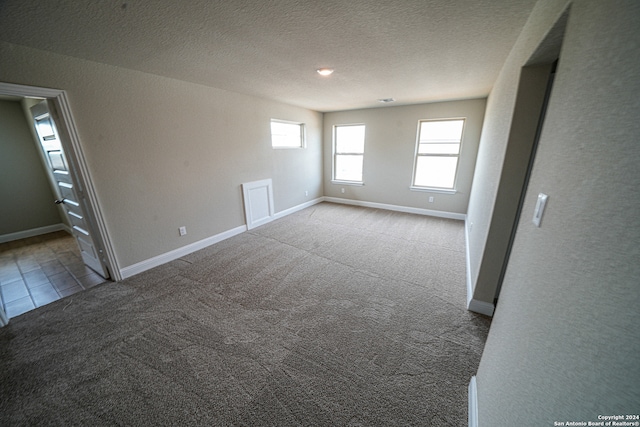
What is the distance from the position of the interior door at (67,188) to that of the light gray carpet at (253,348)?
566 millimetres

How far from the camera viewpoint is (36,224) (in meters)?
3.85

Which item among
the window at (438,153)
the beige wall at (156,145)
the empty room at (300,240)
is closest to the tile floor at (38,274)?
the empty room at (300,240)

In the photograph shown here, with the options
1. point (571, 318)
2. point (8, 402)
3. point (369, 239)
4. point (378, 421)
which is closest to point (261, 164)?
point (369, 239)

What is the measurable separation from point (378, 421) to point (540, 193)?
1.41 metres

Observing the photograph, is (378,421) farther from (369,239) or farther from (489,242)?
(369,239)

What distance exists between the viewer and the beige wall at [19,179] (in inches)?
135

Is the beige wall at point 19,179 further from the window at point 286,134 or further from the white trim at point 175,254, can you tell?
the window at point 286,134

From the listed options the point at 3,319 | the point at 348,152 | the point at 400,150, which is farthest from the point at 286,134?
the point at 3,319

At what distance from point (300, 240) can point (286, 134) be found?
2418 millimetres

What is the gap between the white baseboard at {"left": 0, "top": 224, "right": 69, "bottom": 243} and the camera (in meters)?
3.58

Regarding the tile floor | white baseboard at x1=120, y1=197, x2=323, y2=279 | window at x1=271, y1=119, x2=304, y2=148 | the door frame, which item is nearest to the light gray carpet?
→ white baseboard at x1=120, y1=197, x2=323, y2=279

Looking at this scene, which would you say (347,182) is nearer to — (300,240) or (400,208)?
(400,208)

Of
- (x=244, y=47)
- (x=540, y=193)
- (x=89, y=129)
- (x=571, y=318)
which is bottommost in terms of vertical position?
(x=571, y=318)

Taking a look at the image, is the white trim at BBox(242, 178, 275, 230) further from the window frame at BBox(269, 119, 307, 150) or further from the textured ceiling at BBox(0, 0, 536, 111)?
the textured ceiling at BBox(0, 0, 536, 111)
